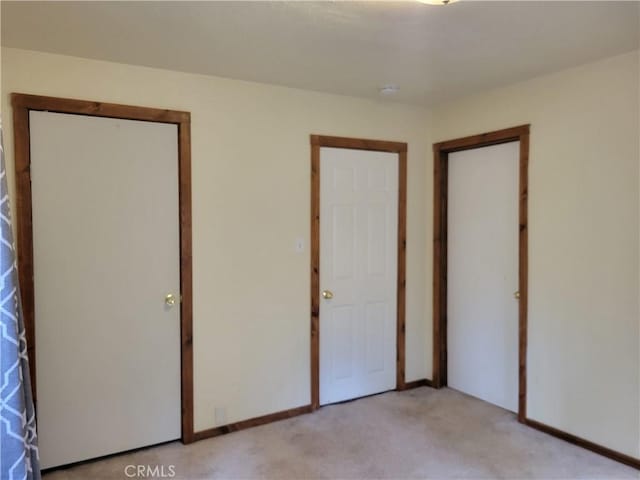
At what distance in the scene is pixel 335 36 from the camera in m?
2.42

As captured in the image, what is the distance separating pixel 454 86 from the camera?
3379 mm

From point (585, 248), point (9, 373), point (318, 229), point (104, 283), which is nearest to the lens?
point (9, 373)

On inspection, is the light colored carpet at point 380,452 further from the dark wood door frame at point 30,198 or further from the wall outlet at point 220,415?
the dark wood door frame at point 30,198

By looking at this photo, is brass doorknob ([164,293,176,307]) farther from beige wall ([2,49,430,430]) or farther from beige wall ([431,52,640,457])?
beige wall ([431,52,640,457])

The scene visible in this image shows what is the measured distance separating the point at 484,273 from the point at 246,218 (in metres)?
1.87

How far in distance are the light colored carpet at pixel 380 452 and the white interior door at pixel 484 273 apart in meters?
0.35

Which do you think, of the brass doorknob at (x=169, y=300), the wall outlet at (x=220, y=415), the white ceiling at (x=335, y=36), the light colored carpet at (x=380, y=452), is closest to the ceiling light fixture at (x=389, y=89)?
the white ceiling at (x=335, y=36)

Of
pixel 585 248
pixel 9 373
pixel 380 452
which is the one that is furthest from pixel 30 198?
pixel 585 248

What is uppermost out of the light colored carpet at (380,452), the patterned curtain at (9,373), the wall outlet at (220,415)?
the patterned curtain at (9,373)

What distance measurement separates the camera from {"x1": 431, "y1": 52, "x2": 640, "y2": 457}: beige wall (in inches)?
108

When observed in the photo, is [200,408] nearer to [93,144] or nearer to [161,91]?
[93,144]

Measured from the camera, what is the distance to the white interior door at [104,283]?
8.84ft

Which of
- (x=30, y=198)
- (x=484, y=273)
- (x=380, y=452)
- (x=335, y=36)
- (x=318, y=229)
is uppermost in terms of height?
(x=335, y=36)

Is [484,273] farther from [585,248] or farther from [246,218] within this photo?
[246,218]
